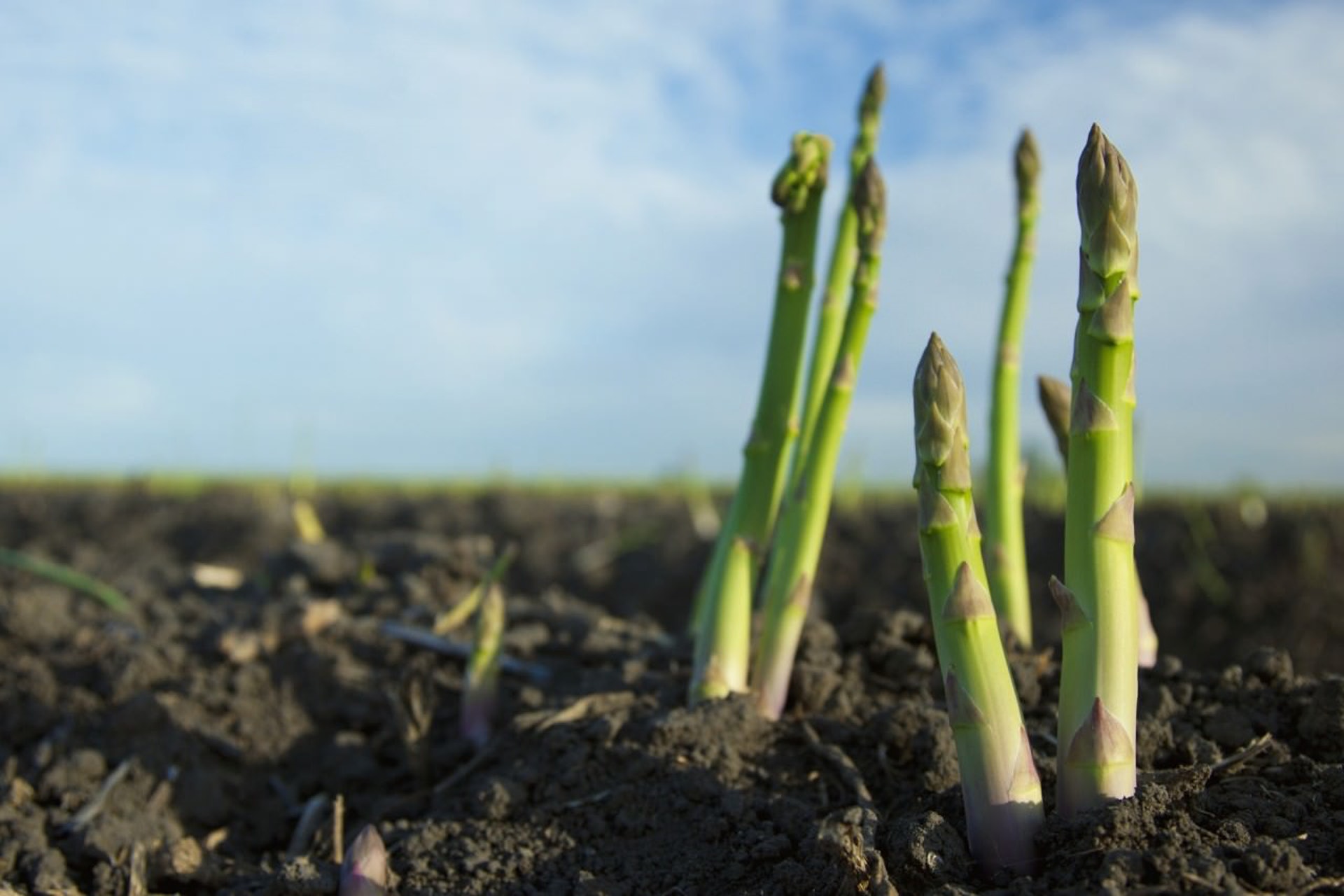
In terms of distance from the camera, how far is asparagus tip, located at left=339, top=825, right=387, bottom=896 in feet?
7.79

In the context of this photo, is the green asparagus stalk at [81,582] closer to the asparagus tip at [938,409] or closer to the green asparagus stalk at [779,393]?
the green asparagus stalk at [779,393]

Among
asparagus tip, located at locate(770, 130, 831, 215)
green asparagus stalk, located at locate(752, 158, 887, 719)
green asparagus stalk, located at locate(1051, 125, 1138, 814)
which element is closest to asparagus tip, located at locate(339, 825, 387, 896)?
green asparagus stalk, located at locate(752, 158, 887, 719)

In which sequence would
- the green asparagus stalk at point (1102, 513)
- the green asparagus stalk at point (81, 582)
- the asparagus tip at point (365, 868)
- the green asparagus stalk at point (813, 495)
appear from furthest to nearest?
1. the green asparagus stalk at point (81, 582)
2. the green asparagus stalk at point (813, 495)
3. the asparagus tip at point (365, 868)
4. the green asparagus stalk at point (1102, 513)

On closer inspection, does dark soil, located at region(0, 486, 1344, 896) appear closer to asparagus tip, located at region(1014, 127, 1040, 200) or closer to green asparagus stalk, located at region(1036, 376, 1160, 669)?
green asparagus stalk, located at region(1036, 376, 1160, 669)

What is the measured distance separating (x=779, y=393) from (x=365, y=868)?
4.62 ft

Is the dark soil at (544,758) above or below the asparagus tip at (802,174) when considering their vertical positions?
below

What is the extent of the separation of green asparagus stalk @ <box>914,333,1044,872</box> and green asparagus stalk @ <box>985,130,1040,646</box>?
1255 mm

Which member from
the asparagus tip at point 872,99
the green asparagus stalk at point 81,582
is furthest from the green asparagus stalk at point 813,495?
the green asparagus stalk at point 81,582

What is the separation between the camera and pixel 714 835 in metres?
2.41

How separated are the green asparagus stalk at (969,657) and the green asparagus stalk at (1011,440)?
126 cm

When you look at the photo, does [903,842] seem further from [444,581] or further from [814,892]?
[444,581]

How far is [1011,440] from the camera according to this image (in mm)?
3410

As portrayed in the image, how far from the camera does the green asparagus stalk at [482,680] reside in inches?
128

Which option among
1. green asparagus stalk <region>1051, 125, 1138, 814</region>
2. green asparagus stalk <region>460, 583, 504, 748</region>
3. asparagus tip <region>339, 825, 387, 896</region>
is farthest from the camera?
green asparagus stalk <region>460, 583, 504, 748</region>
